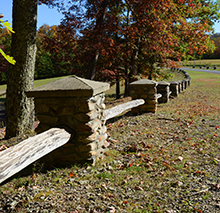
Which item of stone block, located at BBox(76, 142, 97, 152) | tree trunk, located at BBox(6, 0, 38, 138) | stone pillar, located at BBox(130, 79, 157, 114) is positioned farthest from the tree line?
stone block, located at BBox(76, 142, 97, 152)

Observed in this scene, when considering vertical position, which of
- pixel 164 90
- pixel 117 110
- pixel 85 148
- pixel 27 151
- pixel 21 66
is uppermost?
pixel 21 66

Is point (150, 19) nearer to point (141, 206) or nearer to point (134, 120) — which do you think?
point (134, 120)

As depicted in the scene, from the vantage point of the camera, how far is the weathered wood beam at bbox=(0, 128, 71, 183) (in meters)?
2.37

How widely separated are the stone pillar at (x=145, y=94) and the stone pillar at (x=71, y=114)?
441 centimetres

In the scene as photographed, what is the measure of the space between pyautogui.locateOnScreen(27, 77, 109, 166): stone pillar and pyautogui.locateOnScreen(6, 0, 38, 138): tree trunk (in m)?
2.44

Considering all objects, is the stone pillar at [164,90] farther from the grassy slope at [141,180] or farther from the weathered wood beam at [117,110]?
the grassy slope at [141,180]

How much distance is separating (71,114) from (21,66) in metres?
3.04

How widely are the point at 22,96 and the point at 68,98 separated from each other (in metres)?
2.84

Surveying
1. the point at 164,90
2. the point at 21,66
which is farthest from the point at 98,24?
the point at 164,90

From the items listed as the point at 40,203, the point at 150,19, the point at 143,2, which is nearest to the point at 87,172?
the point at 40,203

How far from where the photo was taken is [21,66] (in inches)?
234

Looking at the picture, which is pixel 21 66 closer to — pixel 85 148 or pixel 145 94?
pixel 85 148

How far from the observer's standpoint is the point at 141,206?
9.63 ft

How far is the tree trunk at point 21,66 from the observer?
5.88 metres
